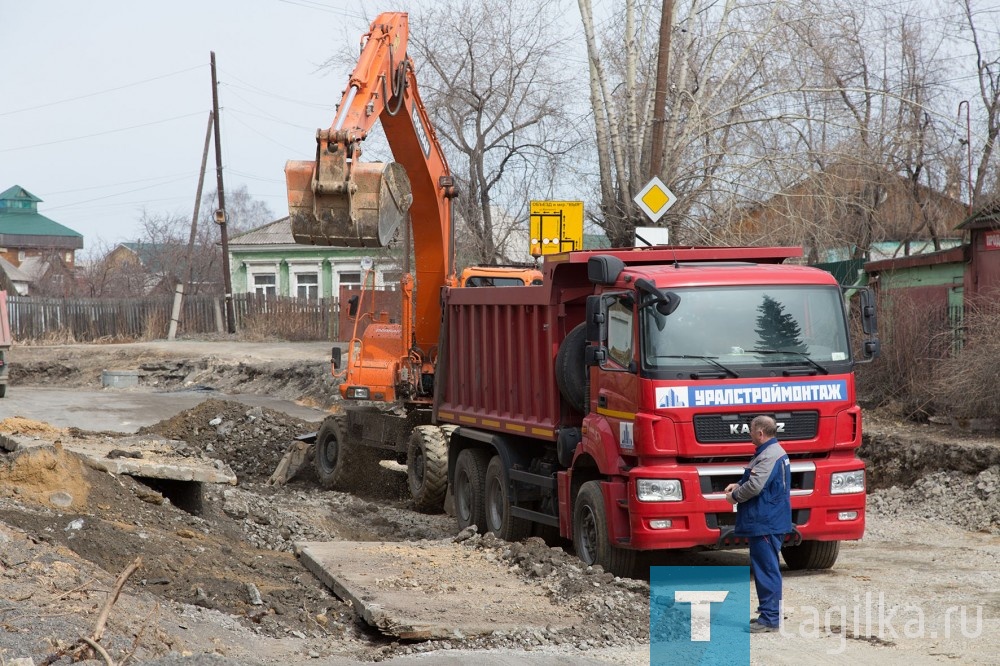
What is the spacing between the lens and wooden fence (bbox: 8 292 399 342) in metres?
46.8

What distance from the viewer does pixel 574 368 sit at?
10906 mm

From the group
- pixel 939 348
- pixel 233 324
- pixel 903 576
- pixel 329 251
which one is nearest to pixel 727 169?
pixel 939 348

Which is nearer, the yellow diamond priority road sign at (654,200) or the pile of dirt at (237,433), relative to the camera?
the yellow diamond priority road sign at (654,200)

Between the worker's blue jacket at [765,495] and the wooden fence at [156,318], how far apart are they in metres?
38.8

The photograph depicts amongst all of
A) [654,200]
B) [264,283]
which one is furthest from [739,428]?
[264,283]

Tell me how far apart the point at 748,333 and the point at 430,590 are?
11.4 feet

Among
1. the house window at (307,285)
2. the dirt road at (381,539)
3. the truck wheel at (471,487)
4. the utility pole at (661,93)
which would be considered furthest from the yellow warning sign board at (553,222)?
the house window at (307,285)

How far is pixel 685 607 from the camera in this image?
8664 millimetres

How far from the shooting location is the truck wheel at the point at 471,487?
1300cm

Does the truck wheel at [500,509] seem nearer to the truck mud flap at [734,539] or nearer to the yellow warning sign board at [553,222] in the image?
the truck mud flap at [734,539]

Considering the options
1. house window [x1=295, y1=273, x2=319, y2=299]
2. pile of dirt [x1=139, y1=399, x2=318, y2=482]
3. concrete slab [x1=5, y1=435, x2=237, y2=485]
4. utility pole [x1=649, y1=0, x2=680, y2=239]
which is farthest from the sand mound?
house window [x1=295, y1=273, x2=319, y2=299]

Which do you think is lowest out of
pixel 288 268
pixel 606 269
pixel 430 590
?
pixel 430 590

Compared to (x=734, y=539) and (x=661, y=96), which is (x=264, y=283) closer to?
(x=661, y=96)

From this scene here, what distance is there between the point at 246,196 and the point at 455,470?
110765 millimetres
